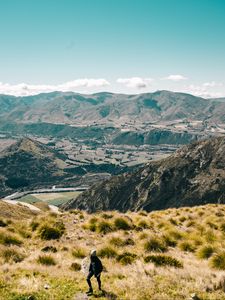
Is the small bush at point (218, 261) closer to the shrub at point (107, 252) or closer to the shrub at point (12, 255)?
the shrub at point (107, 252)

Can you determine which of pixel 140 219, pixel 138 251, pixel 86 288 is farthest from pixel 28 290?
pixel 140 219

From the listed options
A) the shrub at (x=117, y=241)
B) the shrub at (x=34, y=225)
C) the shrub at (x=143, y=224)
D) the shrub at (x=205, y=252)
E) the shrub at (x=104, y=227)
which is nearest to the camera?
the shrub at (x=205, y=252)

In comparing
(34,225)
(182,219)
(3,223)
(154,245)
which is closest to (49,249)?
(34,225)

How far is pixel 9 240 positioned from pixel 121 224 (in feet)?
29.0

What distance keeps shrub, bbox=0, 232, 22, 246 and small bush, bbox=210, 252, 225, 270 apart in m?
12.3

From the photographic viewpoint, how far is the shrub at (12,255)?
64.1 ft

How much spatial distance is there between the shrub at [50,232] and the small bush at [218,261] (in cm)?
1116

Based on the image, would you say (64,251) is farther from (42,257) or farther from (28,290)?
(28,290)

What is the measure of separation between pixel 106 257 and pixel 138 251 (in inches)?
100

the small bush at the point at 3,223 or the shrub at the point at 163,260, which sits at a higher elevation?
the shrub at the point at 163,260

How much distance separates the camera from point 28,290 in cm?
1427

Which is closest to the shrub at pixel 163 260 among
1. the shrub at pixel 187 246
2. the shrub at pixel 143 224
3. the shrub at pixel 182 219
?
the shrub at pixel 187 246

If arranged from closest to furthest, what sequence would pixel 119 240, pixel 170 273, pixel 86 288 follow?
pixel 86 288 < pixel 170 273 < pixel 119 240

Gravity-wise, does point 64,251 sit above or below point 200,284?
below
